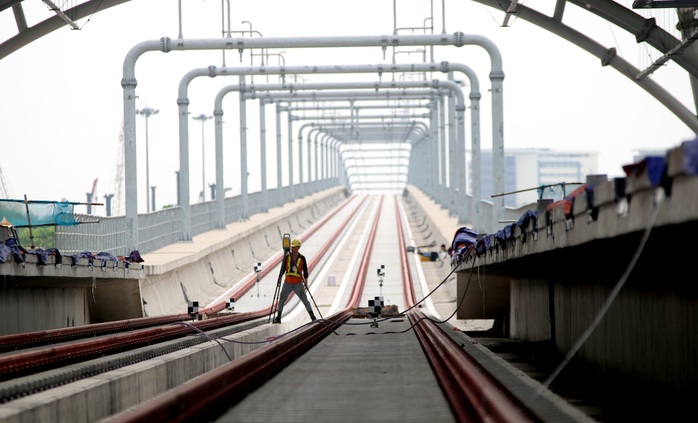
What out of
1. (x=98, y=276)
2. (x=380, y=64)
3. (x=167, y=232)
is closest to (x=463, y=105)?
(x=380, y=64)

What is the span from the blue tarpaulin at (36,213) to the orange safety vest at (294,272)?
15.5 ft

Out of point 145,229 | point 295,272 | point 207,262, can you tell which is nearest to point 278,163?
point 207,262

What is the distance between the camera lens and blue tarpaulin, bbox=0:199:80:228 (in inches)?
841

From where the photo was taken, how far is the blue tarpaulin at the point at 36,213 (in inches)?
841

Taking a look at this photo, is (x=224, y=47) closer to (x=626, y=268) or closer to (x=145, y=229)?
(x=145, y=229)

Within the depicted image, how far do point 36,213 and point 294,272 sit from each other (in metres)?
5.35

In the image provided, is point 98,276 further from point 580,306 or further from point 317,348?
point 580,306

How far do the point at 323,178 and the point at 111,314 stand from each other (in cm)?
7595

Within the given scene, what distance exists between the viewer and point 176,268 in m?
32.5

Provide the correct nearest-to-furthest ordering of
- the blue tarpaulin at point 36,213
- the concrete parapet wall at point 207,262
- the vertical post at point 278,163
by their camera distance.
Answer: the blue tarpaulin at point 36,213 < the concrete parapet wall at point 207,262 < the vertical post at point 278,163

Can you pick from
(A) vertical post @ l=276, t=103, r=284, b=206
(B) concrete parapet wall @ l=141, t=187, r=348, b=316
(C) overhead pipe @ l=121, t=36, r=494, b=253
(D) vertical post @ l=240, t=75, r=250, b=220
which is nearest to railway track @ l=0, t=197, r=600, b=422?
(B) concrete parapet wall @ l=141, t=187, r=348, b=316

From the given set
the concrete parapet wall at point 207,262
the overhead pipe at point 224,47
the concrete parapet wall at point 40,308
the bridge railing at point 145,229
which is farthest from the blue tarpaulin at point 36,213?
the overhead pipe at point 224,47

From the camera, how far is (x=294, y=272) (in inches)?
871

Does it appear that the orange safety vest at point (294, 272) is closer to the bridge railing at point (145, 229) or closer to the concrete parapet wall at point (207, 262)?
the bridge railing at point (145, 229)
